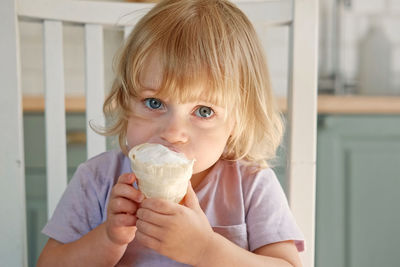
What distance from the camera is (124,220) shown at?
735 mm

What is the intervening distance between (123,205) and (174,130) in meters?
0.13

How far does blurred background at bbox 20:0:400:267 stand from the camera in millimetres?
1829

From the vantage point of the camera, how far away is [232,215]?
92cm

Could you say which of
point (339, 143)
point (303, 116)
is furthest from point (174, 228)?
point (339, 143)

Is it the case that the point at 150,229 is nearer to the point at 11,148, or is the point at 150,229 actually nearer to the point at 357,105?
the point at 11,148

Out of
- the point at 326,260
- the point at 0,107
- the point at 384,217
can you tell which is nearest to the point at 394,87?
the point at 384,217

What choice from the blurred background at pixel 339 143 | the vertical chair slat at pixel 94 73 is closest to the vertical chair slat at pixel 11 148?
the vertical chair slat at pixel 94 73

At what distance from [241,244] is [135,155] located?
289 millimetres

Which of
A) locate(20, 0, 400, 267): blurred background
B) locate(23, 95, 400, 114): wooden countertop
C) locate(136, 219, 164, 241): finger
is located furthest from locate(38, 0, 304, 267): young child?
locate(23, 95, 400, 114): wooden countertop

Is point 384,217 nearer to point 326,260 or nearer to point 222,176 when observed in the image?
point 326,260

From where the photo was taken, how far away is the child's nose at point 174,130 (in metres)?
0.76

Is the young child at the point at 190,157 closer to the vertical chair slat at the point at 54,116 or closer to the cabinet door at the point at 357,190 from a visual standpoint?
the vertical chair slat at the point at 54,116

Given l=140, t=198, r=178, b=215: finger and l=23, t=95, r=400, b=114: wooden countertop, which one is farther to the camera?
l=23, t=95, r=400, b=114: wooden countertop

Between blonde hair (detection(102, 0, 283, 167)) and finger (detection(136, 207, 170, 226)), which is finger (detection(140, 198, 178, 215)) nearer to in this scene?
finger (detection(136, 207, 170, 226))
